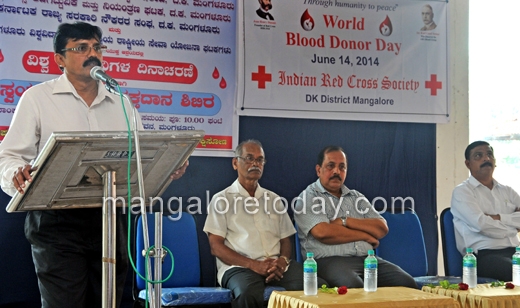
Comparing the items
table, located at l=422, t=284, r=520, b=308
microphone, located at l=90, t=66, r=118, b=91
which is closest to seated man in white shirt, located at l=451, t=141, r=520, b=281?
table, located at l=422, t=284, r=520, b=308

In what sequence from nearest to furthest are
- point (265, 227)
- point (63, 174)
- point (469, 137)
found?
point (63, 174) < point (265, 227) < point (469, 137)

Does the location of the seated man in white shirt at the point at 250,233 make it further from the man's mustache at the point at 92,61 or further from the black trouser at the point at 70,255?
the man's mustache at the point at 92,61

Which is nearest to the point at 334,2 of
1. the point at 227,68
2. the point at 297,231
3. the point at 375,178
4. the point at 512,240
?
the point at 227,68

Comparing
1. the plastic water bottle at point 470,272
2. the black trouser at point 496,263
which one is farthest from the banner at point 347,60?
the plastic water bottle at point 470,272

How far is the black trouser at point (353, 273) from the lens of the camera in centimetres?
392

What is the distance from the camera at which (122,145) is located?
1980 mm

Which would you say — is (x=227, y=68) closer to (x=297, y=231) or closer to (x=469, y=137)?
(x=297, y=231)

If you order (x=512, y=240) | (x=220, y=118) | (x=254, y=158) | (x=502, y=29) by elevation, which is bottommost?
(x=512, y=240)

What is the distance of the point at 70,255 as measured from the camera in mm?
2406

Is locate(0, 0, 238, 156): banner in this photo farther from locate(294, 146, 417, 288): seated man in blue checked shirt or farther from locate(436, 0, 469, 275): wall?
locate(436, 0, 469, 275): wall

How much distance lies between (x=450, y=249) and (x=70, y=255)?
3.09 metres

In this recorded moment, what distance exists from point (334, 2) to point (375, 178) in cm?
146

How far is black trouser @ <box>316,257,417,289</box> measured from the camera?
12.9 ft

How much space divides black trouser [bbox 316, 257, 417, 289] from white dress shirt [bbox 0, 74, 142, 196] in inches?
74.9
